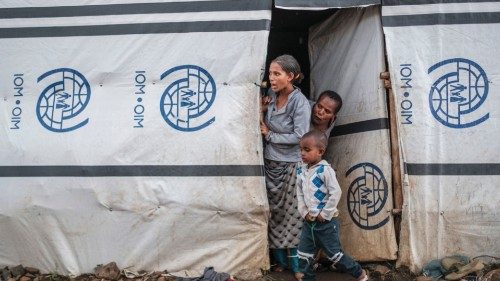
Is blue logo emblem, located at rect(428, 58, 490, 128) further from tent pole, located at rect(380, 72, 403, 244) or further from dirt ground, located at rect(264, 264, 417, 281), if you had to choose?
dirt ground, located at rect(264, 264, 417, 281)

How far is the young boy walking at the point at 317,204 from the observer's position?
147 inches

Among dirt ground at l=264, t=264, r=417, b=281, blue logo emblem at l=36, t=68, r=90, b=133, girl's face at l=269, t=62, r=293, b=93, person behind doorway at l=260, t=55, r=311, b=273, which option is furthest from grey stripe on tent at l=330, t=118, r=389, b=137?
blue logo emblem at l=36, t=68, r=90, b=133

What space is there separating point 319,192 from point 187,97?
1.38 meters

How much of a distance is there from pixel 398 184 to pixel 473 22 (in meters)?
1.36

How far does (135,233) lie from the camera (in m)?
4.44

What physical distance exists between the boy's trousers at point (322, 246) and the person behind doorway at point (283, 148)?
16.8 inches

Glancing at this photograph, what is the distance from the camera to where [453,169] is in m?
4.23

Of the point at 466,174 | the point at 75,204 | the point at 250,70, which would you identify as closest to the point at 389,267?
the point at 466,174

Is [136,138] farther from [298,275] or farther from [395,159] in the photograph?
[395,159]

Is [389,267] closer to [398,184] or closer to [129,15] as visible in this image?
[398,184]

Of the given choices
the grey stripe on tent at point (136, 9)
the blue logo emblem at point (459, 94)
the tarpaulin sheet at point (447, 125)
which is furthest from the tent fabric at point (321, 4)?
the blue logo emblem at point (459, 94)

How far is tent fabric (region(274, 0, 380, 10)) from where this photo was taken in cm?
434

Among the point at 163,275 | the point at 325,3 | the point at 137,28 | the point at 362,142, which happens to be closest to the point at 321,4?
the point at 325,3

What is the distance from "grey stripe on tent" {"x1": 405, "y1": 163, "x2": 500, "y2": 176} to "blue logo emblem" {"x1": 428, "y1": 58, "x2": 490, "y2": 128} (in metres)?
0.31
